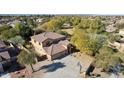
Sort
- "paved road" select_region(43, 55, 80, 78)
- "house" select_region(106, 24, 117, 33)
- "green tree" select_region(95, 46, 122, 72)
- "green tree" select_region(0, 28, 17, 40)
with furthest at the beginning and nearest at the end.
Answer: "house" select_region(106, 24, 117, 33) → "green tree" select_region(0, 28, 17, 40) → "green tree" select_region(95, 46, 122, 72) → "paved road" select_region(43, 55, 80, 78)

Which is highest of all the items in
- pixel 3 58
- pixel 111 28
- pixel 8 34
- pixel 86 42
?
pixel 111 28

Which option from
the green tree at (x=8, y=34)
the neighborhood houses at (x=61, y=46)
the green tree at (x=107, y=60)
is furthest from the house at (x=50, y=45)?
the green tree at (x=107, y=60)

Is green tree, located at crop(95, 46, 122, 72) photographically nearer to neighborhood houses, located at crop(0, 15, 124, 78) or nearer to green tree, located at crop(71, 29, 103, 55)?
neighborhood houses, located at crop(0, 15, 124, 78)

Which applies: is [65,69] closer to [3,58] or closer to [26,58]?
[26,58]

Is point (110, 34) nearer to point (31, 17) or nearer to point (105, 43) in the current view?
point (105, 43)

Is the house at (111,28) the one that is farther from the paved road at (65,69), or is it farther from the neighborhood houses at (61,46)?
the paved road at (65,69)

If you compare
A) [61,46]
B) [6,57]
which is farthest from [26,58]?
[61,46]

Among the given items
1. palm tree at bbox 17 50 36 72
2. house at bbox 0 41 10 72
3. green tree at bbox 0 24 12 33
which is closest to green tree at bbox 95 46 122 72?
palm tree at bbox 17 50 36 72
